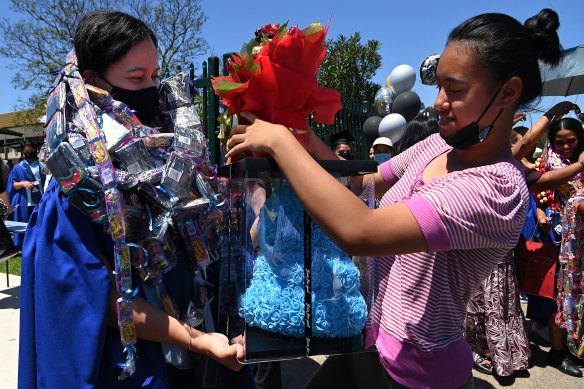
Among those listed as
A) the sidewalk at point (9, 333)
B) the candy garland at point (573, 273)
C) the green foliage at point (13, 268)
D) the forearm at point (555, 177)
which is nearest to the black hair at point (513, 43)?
the forearm at point (555, 177)

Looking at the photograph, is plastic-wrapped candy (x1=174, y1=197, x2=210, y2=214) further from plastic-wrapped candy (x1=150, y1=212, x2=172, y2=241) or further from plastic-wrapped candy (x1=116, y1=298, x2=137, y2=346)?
plastic-wrapped candy (x1=116, y1=298, x2=137, y2=346)

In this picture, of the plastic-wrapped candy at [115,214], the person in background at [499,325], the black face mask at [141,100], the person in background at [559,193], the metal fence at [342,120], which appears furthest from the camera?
the metal fence at [342,120]

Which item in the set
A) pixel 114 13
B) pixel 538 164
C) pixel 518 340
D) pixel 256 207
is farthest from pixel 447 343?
pixel 538 164

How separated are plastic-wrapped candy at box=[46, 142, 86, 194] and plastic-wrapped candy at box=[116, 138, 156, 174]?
11 cm

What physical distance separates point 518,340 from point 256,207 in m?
3.51

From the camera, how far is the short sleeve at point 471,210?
1.08 meters

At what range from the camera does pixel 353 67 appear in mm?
14297

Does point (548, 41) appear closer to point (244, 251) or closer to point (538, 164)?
point (244, 251)

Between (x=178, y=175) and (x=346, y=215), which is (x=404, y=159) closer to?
(x=346, y=215)

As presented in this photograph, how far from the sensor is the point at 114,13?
1.41m

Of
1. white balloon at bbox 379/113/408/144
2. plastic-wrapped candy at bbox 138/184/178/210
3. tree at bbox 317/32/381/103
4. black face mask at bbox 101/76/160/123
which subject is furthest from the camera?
tree at bbox 317/32/381/103

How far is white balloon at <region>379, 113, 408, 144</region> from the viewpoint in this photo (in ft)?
21.7

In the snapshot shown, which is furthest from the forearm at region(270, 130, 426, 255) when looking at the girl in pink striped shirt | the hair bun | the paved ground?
the paved ground

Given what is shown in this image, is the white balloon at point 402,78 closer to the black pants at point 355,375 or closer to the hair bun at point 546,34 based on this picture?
the hair bun at point 546,34
